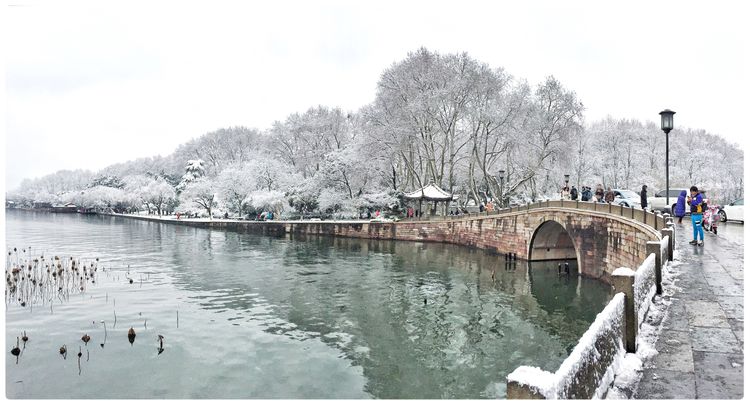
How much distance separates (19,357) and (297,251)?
2107cm

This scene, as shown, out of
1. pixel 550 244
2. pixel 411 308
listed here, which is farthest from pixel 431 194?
pixel 411 308

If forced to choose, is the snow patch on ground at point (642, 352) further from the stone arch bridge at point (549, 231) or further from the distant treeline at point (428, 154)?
the distant treeline at point (428, 154)

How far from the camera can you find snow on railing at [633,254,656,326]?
21.8 ft

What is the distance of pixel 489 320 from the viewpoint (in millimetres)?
15234

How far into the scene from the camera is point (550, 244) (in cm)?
2862

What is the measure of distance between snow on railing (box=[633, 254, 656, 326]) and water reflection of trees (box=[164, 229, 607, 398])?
3.84 metres

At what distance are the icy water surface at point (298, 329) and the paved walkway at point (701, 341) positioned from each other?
3810 mm

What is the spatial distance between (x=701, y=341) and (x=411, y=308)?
10.8m

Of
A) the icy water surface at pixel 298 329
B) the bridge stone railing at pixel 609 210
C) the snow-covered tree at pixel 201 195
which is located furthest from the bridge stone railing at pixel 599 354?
the snow-covered tree at pixel 201 195

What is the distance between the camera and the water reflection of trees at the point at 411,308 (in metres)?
11.3

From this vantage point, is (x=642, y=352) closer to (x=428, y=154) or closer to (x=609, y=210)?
(x=609, y=210)

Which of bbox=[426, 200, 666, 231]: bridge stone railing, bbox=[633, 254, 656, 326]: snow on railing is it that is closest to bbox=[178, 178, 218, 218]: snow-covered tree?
bbox=[426, 200, 666, 231]: bridge stone railing

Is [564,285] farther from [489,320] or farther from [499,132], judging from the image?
[499,132]

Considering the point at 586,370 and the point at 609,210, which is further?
the point at 609,210
